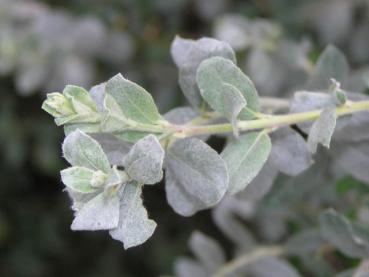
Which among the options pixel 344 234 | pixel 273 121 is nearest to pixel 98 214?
pixel 273 121

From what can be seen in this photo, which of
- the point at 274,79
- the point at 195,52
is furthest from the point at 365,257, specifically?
the point at 274,79

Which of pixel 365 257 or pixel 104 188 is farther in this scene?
pixel 365 257

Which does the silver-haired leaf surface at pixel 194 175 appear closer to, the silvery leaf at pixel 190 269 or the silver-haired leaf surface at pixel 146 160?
the silver-haired leaf surface at pixel 146 160

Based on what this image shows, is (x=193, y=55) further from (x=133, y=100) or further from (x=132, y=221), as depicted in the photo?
(x=132, y=221)

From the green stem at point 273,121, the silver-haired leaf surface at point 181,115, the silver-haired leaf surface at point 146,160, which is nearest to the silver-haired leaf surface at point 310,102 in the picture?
the green stem at point 273,121

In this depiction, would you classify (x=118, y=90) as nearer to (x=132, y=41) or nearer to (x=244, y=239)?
(x=244, y=239)
